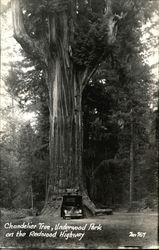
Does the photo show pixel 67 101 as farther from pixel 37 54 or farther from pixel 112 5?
pixel 112 5

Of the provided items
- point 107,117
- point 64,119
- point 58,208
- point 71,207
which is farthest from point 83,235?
point 107,117

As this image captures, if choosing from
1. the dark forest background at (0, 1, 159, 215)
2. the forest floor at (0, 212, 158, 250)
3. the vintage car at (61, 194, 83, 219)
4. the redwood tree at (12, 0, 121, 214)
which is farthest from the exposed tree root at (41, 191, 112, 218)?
the dark forest background at (0, 1, 159, 215)

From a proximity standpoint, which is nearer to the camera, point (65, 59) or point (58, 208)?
point (58, 208)

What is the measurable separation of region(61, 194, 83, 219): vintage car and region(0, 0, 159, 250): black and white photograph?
0.04m

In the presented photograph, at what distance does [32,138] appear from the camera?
22.5m

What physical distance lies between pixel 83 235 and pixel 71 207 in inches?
129

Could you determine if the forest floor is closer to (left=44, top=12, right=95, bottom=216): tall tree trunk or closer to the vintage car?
the vintage car

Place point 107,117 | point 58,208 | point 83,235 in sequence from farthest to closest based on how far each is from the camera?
point 107,117 < point 58,208 < point 83,235

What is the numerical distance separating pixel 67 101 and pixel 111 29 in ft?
9.41

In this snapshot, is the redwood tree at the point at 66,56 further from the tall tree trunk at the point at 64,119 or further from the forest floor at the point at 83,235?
the forest floor at the point at 83,235

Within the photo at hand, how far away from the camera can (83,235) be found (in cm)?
946

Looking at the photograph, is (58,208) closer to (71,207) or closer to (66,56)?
(71,207)

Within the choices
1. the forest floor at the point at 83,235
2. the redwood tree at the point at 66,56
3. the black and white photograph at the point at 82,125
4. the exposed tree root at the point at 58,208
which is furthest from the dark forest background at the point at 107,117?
the forest floor at the point at 83,235

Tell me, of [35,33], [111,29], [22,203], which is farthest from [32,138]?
[111,29]
